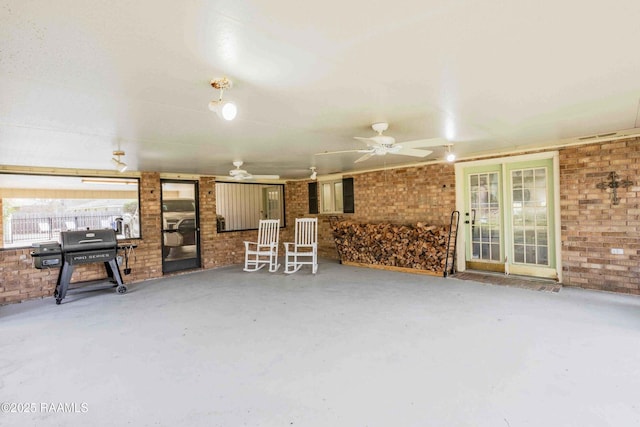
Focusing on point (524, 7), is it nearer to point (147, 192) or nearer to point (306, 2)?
point (306, 2)

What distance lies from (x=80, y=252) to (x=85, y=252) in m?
0.06

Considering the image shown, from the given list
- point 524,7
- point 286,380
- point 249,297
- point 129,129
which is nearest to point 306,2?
point 524,7

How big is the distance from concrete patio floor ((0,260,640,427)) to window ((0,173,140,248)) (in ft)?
5.08

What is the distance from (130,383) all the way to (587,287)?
5.81 metres

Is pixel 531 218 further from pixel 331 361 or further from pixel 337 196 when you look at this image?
pixel 331 361

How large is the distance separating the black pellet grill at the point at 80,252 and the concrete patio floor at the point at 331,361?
1.55 ft

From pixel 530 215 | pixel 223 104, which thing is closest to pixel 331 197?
pixel 530 215

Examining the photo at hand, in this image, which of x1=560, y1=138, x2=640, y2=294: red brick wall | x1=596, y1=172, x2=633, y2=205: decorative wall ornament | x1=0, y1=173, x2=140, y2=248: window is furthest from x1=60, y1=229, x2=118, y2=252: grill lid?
x1=596, y1=172, x2=633, y2=205: decorative wall ornament

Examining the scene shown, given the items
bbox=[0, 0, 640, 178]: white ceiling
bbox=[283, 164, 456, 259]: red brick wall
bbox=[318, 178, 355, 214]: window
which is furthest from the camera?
bbox=[318, 178, 355, 214]: window

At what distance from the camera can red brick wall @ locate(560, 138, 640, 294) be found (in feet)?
13.8

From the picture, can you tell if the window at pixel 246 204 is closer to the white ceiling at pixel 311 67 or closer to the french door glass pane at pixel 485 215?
the white ceiling at pixel 311 67

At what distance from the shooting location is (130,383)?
240 centimetres

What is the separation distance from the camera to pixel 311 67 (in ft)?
6.67

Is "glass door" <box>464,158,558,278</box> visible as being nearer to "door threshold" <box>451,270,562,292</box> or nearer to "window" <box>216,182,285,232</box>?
"door threshold" <box>451,270,562,292</box>
